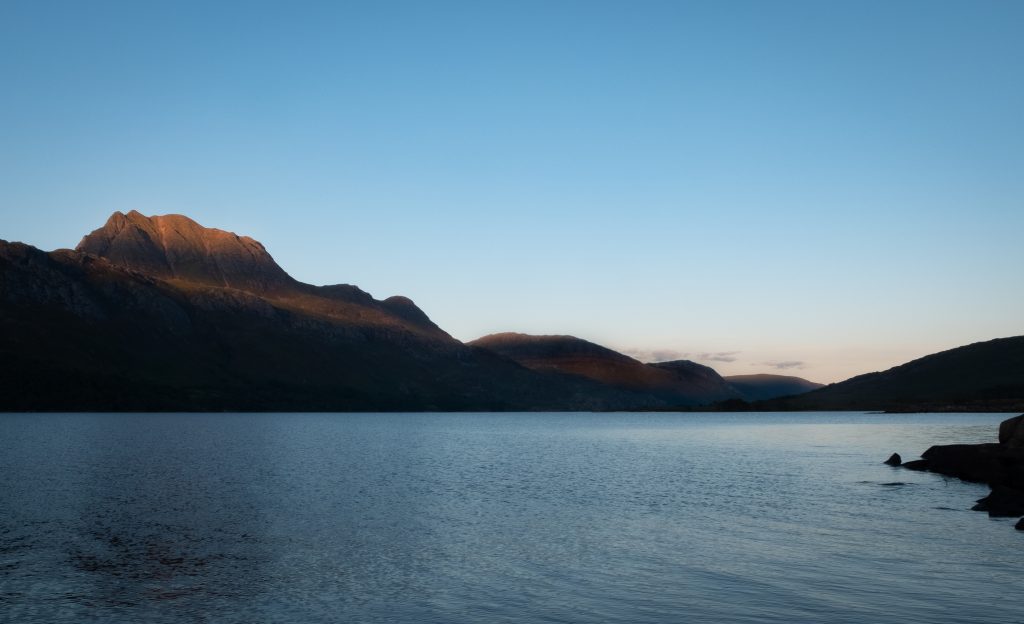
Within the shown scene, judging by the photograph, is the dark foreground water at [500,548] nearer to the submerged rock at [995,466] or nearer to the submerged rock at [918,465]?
the submerged rock at [995,466]

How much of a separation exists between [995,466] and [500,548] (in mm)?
57367

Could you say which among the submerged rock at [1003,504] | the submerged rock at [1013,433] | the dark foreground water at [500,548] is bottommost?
the dark foreground water at [500,548]

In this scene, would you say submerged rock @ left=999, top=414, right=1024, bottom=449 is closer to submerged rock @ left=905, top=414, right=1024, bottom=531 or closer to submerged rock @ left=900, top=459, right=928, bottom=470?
submerged rock @ left=905, top=414, right=1024, bottom=531

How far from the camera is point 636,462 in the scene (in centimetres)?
10838

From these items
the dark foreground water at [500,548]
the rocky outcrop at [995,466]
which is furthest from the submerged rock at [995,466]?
the dark foreground water at [500,548]

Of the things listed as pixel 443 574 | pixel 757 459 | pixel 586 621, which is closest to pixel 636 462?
pixel 757 459

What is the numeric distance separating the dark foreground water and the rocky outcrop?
2.45m

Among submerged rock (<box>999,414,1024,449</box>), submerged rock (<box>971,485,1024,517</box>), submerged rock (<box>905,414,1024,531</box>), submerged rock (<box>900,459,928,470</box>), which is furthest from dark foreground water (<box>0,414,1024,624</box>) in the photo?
submerged rock (<box>999,414,1024,449</box>)

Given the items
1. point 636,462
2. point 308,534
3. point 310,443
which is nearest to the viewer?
point 308,534

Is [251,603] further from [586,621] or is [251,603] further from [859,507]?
[859,507]

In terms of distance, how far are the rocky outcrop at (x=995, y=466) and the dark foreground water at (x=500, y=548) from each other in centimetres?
245

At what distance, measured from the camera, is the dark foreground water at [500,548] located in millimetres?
30359

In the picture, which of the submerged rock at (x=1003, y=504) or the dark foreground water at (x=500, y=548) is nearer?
the dark foreground water at (x=500, y=548)

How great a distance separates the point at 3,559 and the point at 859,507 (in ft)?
173
